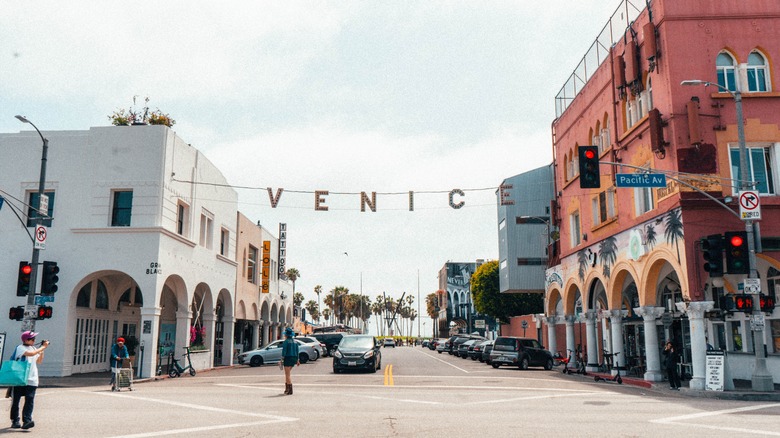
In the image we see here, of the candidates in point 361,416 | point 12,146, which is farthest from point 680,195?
point 12,146

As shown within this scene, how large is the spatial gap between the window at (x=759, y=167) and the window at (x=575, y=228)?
1118 centimetres

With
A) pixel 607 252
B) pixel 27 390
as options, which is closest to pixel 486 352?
pixel 607 252

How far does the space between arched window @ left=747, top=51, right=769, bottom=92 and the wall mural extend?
539 cm

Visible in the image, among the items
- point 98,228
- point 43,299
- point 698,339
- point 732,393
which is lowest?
point 732,393

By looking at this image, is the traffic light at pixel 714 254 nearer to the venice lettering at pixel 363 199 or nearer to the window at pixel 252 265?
the venice lettering at pixel 363 199

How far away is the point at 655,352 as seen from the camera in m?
21.8

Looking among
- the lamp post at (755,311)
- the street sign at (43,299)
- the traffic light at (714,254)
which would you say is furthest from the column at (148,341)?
the lamp post at (755,311)

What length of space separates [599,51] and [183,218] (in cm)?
2022

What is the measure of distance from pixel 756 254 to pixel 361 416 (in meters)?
13.7

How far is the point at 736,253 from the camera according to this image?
17125 millimetres

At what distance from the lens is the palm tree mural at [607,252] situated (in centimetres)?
2530

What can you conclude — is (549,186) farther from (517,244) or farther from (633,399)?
(633,399)

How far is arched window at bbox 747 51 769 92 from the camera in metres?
20.8

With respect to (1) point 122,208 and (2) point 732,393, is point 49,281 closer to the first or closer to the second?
(1) point 122,208
